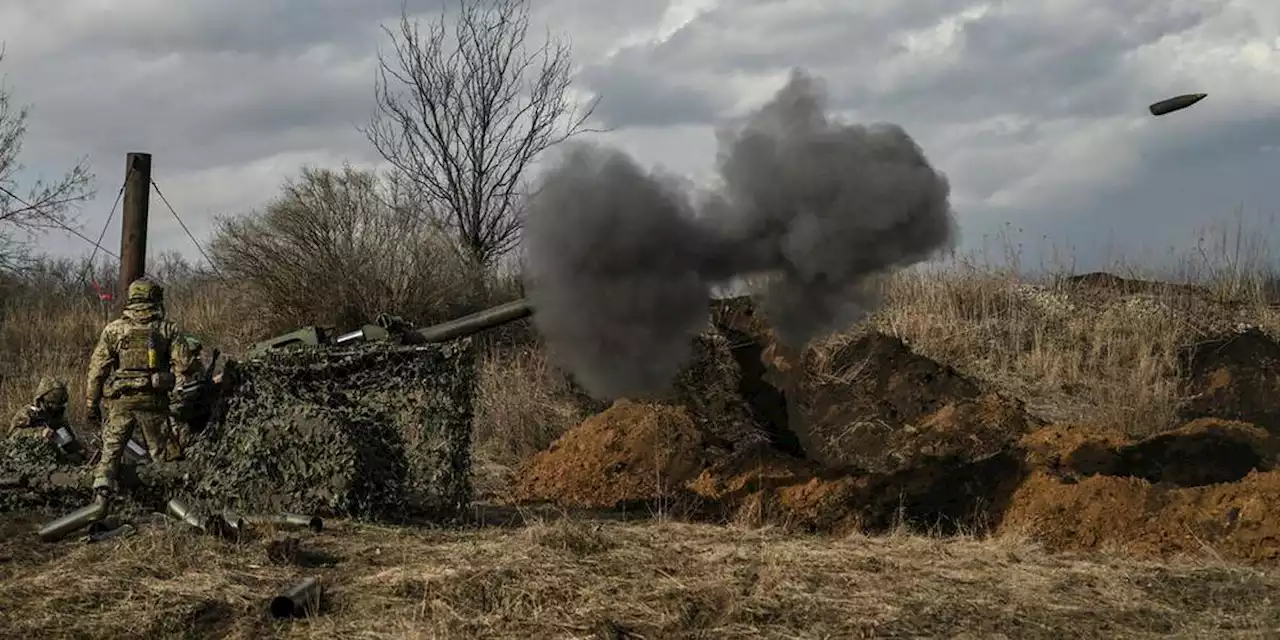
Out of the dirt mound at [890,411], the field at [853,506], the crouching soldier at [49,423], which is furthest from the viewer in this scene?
the dirt mound at [890,411]

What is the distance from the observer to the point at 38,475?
32.6 ft

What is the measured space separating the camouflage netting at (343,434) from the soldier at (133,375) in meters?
0.54

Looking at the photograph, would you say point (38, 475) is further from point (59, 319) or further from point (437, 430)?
point (59, 319)

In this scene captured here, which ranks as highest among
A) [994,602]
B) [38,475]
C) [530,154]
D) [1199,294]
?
[530,154]

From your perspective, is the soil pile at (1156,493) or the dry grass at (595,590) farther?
→ the soil pile at (1156,493)

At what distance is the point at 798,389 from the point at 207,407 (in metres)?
8.82

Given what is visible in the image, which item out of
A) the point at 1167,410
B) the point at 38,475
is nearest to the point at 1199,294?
the point at 1167,410

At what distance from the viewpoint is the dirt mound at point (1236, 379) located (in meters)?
15.0

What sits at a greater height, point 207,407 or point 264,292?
point 264,292

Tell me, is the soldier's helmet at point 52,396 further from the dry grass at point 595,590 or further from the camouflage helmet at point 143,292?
the dry grass at point 595,590

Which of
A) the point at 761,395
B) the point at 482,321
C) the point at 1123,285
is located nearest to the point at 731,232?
the point at 482,321

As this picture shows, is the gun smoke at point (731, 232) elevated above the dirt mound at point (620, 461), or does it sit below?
above

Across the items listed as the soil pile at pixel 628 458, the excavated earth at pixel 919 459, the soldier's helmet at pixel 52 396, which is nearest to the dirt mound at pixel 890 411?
the excavated earth at pixel 919 459

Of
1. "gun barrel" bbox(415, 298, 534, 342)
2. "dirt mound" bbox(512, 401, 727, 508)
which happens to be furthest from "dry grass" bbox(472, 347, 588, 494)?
"gun barrel" bbox(415, 298, 534, 342)
